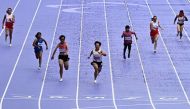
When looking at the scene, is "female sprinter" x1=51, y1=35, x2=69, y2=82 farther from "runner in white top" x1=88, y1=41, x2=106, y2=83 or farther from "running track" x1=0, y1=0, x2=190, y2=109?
"runner in white top" x1=88, y1=41, x2=106, y2=83

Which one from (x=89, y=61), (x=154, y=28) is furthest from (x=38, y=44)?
(x=154, y=28)

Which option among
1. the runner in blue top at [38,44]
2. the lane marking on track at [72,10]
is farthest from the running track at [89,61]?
the runner in blue top at [38,44]

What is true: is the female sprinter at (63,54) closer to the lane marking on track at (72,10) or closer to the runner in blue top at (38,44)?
the runner in blue top at (38,44)

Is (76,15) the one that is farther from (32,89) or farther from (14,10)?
(32,89)

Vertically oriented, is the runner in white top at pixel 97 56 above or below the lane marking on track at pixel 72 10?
above

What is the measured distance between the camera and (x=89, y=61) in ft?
83.6

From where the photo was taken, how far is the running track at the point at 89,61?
2056cm

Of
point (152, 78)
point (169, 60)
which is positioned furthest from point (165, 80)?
point (169, 60)

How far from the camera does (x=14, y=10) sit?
117 ft

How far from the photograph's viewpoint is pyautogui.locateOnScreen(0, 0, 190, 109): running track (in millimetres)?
20562

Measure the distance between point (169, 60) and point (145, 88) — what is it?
4.04 m

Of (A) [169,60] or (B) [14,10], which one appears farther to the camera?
(B) [14,10]

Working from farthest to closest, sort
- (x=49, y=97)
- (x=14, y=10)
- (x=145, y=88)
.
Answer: (x=14, y=10), (x=145, y=88), (x=49, y=97)

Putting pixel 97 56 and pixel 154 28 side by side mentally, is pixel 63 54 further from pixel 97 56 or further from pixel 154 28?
pixel 154 28
